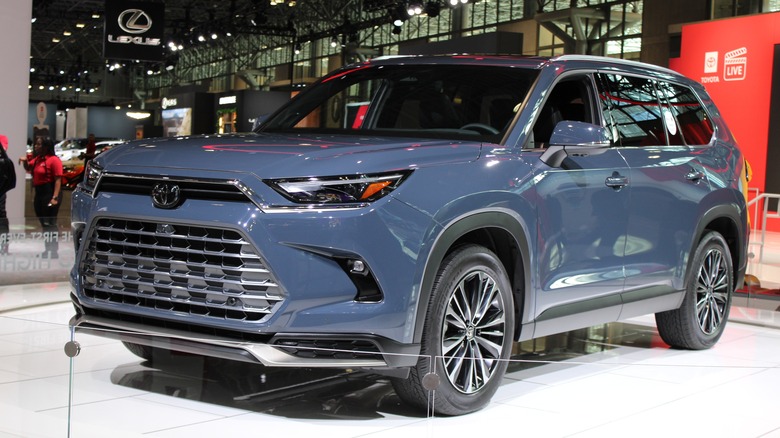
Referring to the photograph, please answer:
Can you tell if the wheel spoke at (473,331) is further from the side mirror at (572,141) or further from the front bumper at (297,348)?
the side mirror at (572,141)

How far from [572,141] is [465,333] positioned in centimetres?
113

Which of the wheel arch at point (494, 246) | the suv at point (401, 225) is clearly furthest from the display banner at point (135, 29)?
the wheel arch at point (494, 246)

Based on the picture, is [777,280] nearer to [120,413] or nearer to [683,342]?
[683,342]

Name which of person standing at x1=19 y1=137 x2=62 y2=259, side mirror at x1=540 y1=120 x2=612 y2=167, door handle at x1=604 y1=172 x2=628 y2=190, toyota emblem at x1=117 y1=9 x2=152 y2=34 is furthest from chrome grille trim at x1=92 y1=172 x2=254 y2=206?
toyota emblem at x1=117 y1=9 x2=152 y2=34

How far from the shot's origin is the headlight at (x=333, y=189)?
13.3 ft

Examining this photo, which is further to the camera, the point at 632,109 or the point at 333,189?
the point at 632,109

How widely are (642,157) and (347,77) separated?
1740 mm

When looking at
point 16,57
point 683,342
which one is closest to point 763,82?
point 16,57

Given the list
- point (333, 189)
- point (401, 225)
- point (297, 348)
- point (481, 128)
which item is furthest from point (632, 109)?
point (297, 348)

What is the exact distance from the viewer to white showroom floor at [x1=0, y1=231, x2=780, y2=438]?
330 cm

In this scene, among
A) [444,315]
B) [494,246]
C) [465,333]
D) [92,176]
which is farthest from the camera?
[494,246]

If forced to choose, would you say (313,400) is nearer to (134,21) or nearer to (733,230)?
(733,230)

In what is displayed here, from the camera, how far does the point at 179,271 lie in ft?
13.8

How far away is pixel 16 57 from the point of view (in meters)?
14.8
